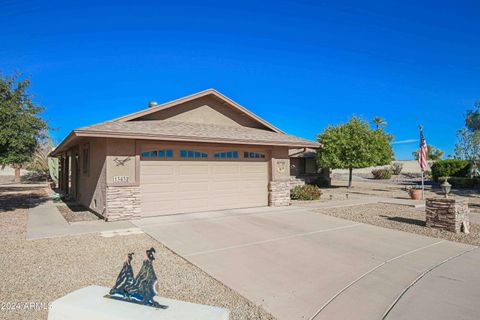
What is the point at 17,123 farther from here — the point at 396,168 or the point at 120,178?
the point at 396,168

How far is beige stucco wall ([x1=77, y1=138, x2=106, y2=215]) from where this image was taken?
1005 cm

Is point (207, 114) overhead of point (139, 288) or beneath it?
overhead

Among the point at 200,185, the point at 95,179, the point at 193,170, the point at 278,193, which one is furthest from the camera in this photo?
the point at 278,193

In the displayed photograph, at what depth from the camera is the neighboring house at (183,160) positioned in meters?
9.77

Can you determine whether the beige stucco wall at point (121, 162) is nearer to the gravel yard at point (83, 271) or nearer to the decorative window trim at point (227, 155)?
the gravel yard at point (83, 271)

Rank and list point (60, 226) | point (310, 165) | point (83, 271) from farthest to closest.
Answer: point (310, 165) → point (60, 226) → point (83, 271)

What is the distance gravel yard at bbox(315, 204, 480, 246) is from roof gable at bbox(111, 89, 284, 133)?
5.06 m

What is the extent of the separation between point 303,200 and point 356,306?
1174 centimetres

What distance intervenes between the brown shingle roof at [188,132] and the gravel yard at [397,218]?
3.39m

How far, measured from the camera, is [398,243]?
7.25 m

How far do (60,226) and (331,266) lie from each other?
7.76 metres

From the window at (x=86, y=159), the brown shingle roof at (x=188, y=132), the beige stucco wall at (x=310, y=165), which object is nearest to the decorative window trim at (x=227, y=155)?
the brown shingle roof at (x=188, y=132)

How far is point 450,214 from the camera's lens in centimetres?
831

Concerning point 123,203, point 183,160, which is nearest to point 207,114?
point 183,160
